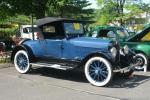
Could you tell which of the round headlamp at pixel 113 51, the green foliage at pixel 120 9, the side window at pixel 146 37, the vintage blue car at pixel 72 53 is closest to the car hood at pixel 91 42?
the vintage blue car at pixel 72 53

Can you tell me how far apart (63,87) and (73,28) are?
2206 mm

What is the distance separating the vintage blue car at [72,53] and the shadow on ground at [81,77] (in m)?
0.26

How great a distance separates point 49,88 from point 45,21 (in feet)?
8.23

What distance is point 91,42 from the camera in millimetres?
8758

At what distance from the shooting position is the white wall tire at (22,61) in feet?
32.9

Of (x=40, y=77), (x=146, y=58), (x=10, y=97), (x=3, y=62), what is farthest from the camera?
(x=3, y=62)

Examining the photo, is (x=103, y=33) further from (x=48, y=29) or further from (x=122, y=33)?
(x=48, y=29)

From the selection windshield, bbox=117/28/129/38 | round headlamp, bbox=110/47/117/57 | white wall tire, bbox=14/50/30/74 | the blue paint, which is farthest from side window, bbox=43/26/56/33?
windshield, bbox=117/28/129/38

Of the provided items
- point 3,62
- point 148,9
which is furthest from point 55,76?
point 148,9

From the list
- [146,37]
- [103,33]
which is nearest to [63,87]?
[146,37]

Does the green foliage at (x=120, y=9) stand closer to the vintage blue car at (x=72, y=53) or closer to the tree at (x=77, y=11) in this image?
the tree at (x=77, y=11)

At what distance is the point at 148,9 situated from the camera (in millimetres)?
28594

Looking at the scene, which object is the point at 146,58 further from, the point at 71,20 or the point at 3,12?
the point at 3,12

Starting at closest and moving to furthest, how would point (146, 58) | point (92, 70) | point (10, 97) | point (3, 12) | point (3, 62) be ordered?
1. point (10, 97)
2. point (92, 70)
3. point (146, 58)
4. point (3, 62)
5. point (3, 12)
